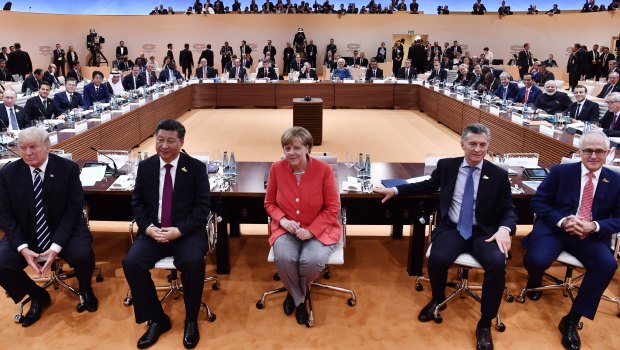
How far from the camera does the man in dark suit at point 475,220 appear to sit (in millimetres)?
2916

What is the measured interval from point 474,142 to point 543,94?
5089 millimetres

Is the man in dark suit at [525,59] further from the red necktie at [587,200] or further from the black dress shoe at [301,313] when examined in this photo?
the black dress shoe at [301,313]

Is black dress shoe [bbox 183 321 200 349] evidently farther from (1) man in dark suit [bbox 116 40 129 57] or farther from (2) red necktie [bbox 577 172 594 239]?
(1) man in dark suit [bbox 116 40 129 57]

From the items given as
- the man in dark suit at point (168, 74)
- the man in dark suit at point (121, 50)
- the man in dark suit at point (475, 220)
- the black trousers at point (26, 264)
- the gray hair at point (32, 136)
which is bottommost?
the black trousers at point (26, 264)

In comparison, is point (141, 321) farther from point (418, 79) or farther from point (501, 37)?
point (501, 37)

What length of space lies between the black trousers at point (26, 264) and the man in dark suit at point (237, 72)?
30.6ft

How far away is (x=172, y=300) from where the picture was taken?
340cm

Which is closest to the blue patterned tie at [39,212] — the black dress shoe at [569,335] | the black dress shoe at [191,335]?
the black dress shoe at [191,335]

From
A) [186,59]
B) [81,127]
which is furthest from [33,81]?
[186,59]

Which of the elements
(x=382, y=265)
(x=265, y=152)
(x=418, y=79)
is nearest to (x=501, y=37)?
(x=418, y=79)

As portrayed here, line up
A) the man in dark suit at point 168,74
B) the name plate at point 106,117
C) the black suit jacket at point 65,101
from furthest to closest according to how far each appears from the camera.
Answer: the man in dark suit at point 168,74 → the black suit jacket at point 65,101 → the name plate at point 106,117

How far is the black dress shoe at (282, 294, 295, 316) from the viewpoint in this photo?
10.6ft

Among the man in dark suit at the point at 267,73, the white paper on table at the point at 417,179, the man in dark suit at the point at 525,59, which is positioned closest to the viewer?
the white paper on table at the point at 417,179

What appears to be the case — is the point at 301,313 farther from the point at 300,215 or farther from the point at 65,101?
the point at 65,101
